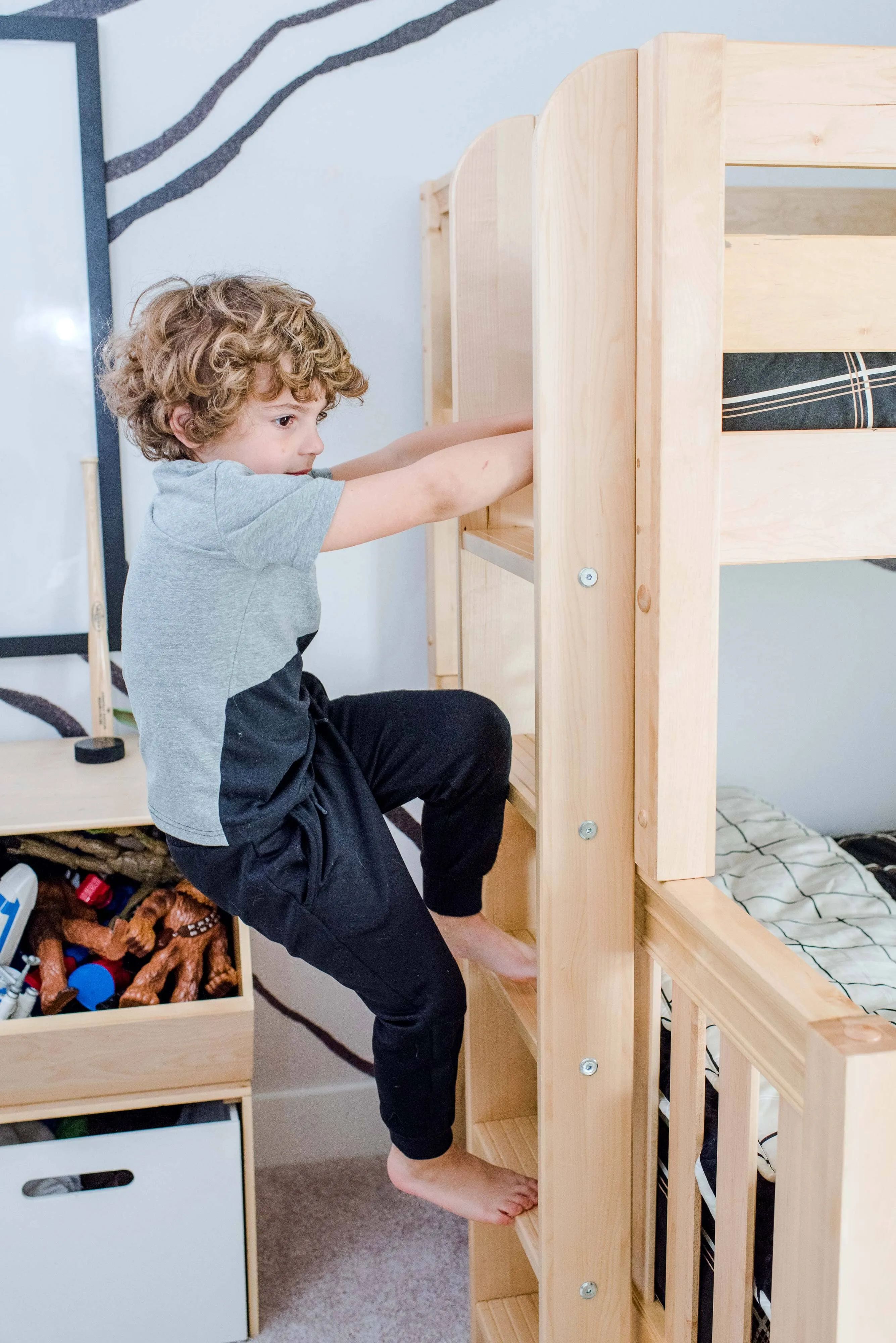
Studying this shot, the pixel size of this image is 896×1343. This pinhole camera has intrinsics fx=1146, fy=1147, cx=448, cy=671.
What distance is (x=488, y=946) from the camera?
1.38 meters

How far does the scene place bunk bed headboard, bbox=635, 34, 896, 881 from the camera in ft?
2.93

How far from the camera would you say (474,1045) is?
1580 mm

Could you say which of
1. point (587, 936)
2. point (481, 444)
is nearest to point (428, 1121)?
point (587, 936)

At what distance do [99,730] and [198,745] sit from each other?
705 mm

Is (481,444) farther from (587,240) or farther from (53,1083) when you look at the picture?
(53,1083)

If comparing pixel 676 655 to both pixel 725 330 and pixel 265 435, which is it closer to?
pixel 725 330

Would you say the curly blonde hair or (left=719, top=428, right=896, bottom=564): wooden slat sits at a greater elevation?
the curly blonde hair

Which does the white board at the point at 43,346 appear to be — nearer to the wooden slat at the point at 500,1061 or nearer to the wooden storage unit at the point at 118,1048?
the wooden storage unit at the point at 118,1048

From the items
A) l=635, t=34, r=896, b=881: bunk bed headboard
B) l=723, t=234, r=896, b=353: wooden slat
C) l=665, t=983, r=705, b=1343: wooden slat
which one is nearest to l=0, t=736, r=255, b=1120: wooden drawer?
l=665, t=983, r=705, b=1343: wooden slat

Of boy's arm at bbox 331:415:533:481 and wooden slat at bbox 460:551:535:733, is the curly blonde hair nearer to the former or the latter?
boy's arm at bbox 331:415:533:481

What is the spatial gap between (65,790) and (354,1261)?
2.93ft

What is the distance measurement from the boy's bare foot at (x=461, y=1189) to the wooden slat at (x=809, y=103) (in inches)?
41.5

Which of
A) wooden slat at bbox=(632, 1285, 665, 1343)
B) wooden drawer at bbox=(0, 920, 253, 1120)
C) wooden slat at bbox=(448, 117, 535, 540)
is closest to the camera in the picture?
wooden slat at bbox=(632, 1285, 665, 1343)

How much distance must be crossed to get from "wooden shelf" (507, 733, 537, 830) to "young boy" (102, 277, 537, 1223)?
4 cm
